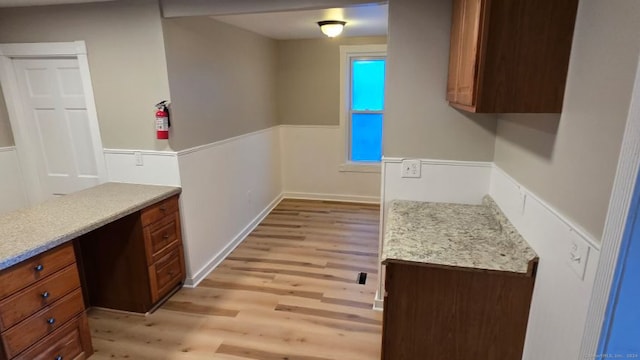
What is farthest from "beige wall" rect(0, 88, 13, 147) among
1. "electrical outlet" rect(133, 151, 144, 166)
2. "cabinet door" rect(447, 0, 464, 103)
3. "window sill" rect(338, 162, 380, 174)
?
"window sill" rect(338, 162, 380, 174)

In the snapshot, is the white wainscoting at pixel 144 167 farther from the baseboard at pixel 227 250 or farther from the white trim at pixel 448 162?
the white trim at pixel 448 162

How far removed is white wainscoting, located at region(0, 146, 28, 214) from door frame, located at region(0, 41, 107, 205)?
0.03m

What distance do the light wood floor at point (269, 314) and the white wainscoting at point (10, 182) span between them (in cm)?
126

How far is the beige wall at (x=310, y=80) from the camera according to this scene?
4730 millimetres

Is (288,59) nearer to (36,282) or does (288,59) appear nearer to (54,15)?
(54,15)

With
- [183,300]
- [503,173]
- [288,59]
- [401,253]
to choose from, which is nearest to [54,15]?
[183,300]

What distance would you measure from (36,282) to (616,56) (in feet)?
8.54

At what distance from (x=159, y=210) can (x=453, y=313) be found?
211 centimetres

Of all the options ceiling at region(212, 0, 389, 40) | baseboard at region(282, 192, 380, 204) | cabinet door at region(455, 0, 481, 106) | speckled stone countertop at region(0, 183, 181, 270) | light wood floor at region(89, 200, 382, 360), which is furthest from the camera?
baseboard at region(282, 192, 380, 204)

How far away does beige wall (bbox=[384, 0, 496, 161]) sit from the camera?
2.10 m

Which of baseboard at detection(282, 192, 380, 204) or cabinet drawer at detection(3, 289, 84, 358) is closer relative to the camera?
cabinet drawer at detection(3, 289, 84, 358)

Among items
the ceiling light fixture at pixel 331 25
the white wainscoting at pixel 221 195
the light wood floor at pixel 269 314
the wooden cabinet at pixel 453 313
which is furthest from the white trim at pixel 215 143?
the wooden cabinet at pixel 453 313

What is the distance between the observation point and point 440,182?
2.33 metres

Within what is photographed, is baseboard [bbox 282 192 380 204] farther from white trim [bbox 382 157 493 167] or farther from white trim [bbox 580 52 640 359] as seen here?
white trim [bbox 580 52 640 359]
